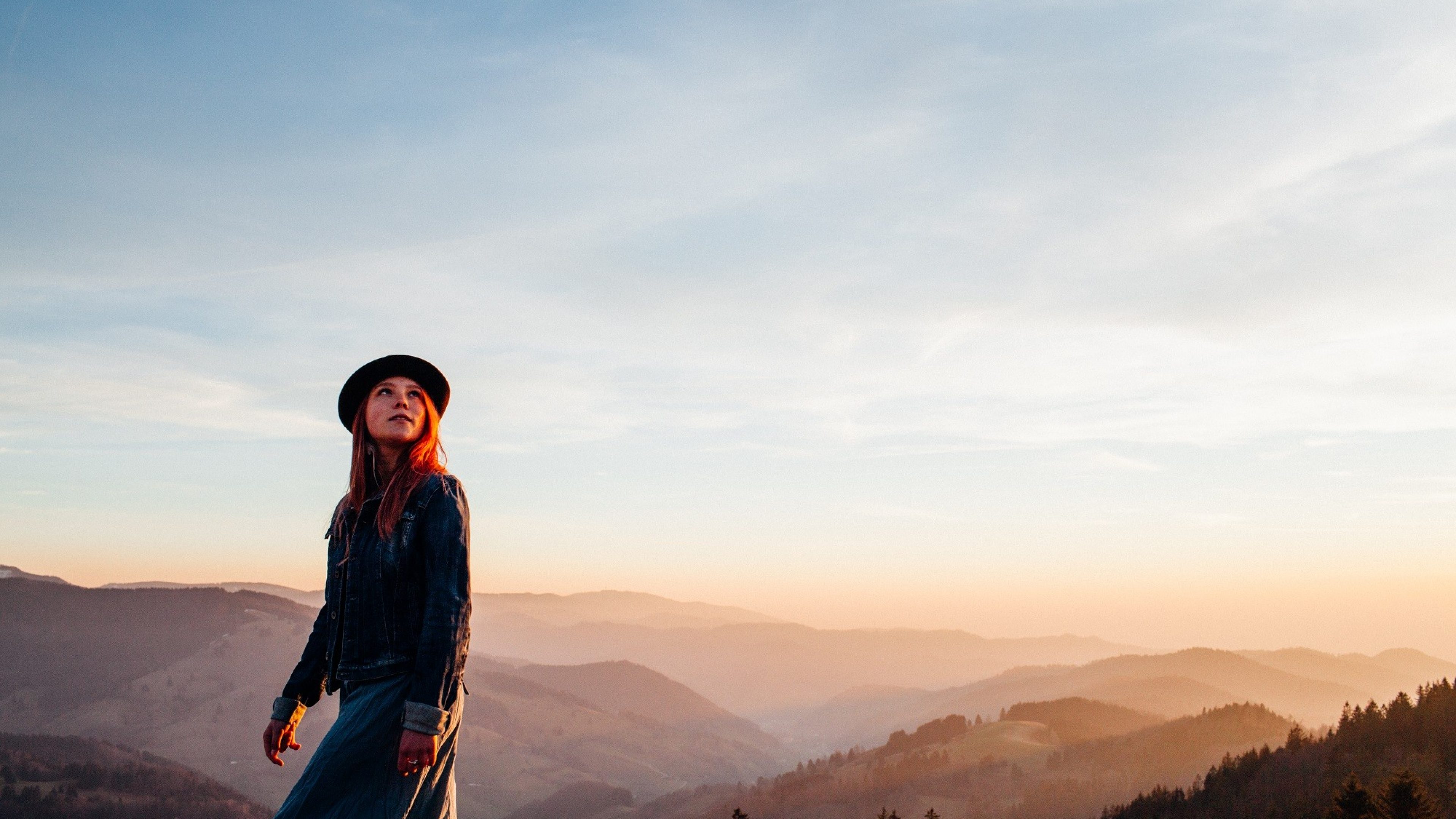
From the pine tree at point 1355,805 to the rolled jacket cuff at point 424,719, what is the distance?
27.4 metres

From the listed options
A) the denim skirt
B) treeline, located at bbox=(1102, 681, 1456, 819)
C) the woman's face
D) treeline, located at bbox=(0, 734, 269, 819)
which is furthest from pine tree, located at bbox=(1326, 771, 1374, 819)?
treeline, located at bbox=(0, 734, 269, 819)

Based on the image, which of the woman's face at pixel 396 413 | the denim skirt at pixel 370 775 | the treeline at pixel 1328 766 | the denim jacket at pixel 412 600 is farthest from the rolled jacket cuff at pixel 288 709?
the treeline at pixel 1328 766

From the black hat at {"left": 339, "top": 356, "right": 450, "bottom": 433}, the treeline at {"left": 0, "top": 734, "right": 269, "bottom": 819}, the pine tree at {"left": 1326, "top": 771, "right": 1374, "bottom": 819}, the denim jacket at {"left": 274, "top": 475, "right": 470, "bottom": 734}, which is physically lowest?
the treeline at {"left": 0, "top": 734, "right": 269, "bottom": 819}

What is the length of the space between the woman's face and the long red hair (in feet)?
0.11

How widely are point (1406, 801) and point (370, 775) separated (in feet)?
92.0

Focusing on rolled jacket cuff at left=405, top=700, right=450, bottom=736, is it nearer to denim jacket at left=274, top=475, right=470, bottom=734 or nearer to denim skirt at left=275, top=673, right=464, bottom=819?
denim jacket at left=274, top=475, right=470, bottom=734

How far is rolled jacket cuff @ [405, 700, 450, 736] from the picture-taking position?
519cm

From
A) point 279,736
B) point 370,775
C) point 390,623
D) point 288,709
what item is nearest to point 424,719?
point 370,775

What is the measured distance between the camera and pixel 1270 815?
87312mm

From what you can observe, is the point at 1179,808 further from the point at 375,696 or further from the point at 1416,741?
the point at 375,696

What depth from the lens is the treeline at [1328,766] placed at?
7444 cm

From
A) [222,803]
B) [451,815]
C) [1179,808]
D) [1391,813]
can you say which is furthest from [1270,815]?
[222,803]

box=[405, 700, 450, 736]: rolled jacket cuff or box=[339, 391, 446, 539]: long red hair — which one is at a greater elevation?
box=[339, 391, 446, 539]: long red hair

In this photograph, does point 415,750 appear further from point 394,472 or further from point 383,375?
point 383,375
